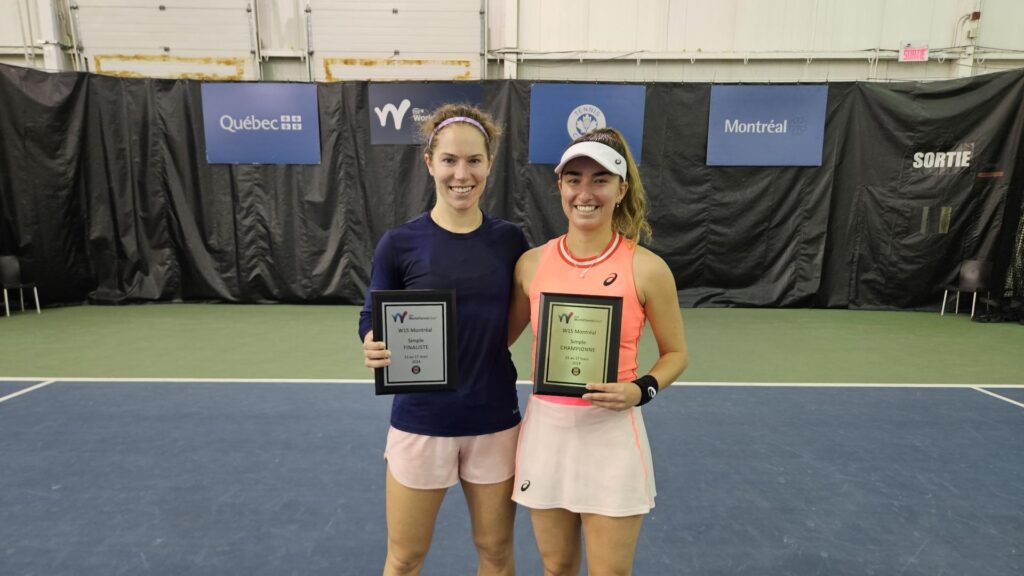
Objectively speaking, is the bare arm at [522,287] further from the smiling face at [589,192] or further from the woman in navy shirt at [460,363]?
the smiling face at [589,192]

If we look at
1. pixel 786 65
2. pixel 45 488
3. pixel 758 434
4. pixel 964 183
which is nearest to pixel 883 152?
pixel 964 183

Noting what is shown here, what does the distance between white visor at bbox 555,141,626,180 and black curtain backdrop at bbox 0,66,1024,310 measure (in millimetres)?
6016

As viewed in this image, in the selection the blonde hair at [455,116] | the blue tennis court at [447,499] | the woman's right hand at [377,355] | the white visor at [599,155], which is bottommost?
the blue tennis court at [447,499]

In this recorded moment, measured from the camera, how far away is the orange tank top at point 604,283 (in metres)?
1.44

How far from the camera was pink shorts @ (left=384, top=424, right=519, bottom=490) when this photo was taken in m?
1.54

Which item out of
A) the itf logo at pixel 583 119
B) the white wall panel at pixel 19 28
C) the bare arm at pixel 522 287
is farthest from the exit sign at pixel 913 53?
the white wall panel at pixel 19 28

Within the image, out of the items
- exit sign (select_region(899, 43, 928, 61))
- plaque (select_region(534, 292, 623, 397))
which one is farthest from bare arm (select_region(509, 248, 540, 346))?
exit sign (select_region(899, 43, 928, 61))

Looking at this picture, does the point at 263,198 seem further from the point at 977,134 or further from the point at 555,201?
the point at 977,134

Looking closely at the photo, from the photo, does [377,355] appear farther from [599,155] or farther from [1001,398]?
[1001,398]

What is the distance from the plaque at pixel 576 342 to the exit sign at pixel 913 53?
344 inches

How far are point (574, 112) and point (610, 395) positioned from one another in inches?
253

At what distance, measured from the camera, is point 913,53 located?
7.68 m

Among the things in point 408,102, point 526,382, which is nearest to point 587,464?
point 526,382

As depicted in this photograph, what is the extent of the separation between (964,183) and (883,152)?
40.8 inches
